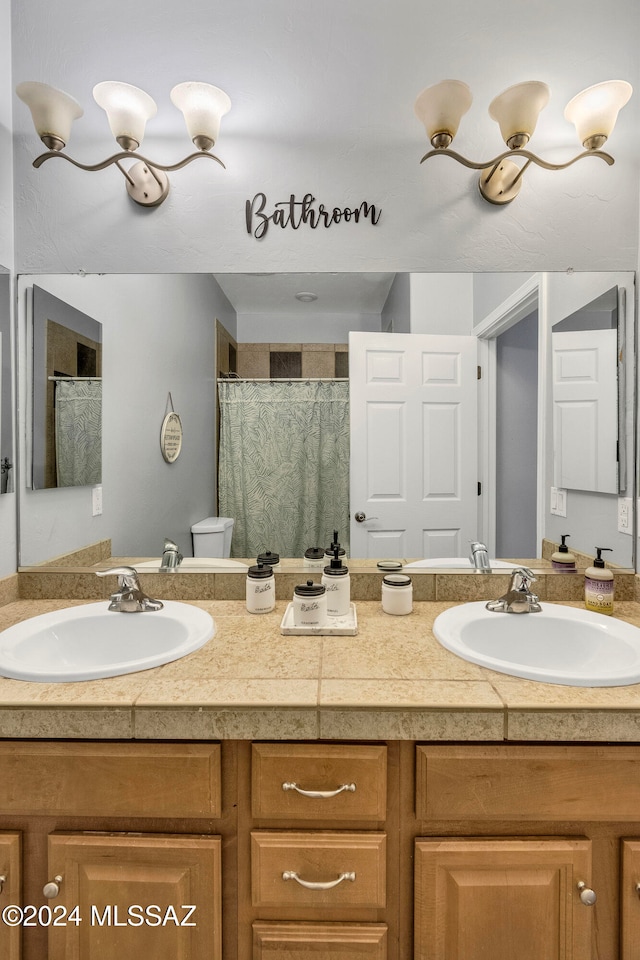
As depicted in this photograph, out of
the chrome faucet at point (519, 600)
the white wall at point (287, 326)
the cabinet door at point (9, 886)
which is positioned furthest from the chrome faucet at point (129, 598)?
the chrome faucet at point (519, 600)

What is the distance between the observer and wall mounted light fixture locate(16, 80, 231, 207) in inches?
46.6

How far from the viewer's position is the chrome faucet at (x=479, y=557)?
141 centimetres

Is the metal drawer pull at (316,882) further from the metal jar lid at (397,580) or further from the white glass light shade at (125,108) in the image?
the white glass light shade at (125,108)

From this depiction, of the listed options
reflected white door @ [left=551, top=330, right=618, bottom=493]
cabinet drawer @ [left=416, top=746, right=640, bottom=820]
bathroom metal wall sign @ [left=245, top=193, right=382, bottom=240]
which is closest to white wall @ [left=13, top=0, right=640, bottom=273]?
bathroom metal wall sign @ [left=245, top=193, right=382, bottom=240]

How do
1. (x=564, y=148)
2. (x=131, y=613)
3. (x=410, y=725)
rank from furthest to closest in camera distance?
(x=564, y=148) → (x=131, y=613) → (x=410, y=725)

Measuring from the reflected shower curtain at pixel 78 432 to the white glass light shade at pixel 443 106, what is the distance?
117 cm

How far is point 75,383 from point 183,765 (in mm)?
1111

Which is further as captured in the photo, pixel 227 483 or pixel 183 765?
pixel 227 483

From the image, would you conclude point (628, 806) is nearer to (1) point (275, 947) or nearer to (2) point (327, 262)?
(1) point (275, 947)

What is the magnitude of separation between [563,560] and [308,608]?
805 millimetres

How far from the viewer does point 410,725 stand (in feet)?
2.68

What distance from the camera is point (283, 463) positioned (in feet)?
4.66

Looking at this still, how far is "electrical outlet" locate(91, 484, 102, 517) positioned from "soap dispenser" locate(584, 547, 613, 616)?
1.43 m

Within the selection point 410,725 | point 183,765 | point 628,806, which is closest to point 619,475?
point 628,806
